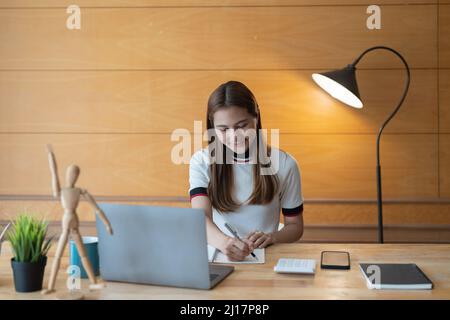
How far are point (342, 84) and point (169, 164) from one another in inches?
43.2

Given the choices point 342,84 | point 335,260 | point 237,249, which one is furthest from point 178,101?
point 335,260

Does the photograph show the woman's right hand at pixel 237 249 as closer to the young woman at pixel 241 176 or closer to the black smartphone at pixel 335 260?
the black smartphone at pixel 335 260

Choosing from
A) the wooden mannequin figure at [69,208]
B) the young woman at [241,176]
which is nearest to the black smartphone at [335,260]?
the young woman at [241,176]

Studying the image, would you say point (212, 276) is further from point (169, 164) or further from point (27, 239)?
point (169, 164)

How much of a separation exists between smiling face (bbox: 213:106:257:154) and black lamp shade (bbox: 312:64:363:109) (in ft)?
2.26

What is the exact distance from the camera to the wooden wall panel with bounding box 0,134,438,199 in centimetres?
320

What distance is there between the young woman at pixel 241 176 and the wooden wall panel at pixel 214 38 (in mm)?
940

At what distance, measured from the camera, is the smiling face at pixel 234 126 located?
2258 mm

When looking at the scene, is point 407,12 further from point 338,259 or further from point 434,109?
point 338,259

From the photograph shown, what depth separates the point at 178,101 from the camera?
327 centimetres

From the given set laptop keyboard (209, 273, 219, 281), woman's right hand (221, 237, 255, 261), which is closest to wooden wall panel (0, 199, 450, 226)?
woman's right hand (221, 237, 255, 261)

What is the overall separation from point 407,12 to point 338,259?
1.82 meters

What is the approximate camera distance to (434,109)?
10.4ft
